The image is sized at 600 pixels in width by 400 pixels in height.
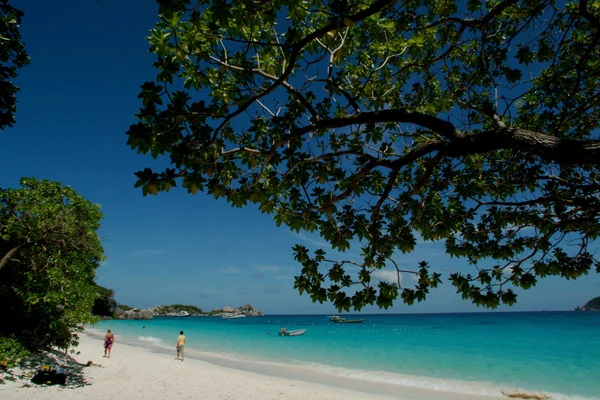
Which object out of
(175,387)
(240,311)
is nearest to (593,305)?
(240,311)

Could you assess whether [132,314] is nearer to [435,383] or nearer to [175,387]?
[175,387]

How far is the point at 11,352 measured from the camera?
383 inches

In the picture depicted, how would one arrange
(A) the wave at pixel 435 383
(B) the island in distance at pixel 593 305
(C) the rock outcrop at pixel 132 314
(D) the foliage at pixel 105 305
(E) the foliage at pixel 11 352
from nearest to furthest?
(E) the foliage at pixel 11 352 < (A) the wave at pixel 435 383 < (D) the foliage at pixel 105 305 < (C) the rock outcrop at pixel 132 314 < (B) the island in distance at pixel 593 305

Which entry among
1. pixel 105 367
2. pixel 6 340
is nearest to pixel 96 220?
pixel 6 340

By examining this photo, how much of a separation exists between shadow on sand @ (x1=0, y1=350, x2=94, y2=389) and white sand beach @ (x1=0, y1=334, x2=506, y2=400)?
0.02m

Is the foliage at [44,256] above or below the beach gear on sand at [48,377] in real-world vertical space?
above

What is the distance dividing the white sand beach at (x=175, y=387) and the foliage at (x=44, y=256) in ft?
5.52

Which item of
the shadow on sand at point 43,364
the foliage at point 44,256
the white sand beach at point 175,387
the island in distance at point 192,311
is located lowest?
the island in distance at point 192,311

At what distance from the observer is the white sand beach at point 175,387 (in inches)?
362

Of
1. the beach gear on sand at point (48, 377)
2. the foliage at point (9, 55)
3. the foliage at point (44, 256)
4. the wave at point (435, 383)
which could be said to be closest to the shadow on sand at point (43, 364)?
the beach gear on sand at point (48, 377)

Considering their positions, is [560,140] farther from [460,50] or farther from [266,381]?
[266,381]

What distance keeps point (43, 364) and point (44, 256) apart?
3.68m

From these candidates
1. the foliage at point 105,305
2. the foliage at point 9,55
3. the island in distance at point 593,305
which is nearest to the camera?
the foliage at point 9,55

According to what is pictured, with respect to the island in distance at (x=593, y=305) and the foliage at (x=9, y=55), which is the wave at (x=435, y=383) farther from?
the island in distance at (x=593, y=305)
